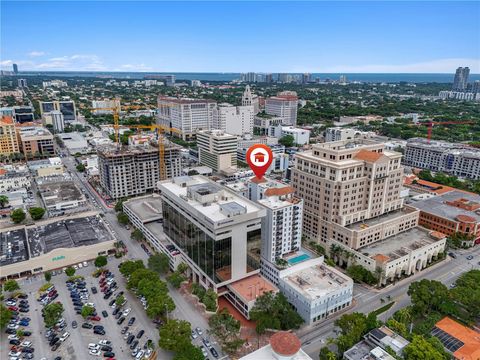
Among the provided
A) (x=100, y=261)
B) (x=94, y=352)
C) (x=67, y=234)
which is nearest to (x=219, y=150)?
(x=67, y=234)

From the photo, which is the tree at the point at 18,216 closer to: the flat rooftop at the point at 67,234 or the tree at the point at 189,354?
A: the flat rooftop at the point at 67,234

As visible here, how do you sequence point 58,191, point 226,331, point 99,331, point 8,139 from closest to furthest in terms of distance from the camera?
point 226,331
point 99,331
point 58,191
point 8,139

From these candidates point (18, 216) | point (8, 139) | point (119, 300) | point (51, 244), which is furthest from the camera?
point (8, 139)

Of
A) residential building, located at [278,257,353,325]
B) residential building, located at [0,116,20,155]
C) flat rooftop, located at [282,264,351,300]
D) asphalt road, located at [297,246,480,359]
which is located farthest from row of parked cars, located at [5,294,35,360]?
residential building, located at [0,116,20,155]

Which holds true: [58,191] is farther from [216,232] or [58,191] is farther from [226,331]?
[226,331]

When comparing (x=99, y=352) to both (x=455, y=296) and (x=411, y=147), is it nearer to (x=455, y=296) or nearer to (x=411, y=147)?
(x=455, y=296)

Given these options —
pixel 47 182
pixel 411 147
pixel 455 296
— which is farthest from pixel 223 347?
pixel 411 147

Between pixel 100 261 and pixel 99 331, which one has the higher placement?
pixel 100 261
